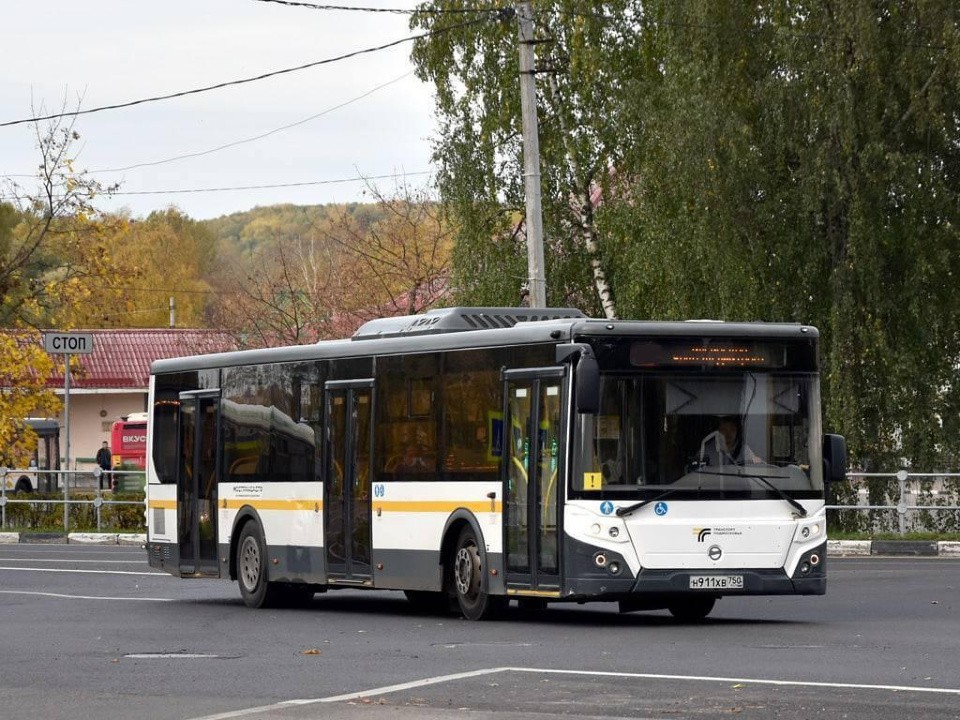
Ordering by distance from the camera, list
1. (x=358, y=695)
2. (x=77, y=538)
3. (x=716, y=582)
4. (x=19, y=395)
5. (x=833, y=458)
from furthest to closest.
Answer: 1. (x=19, y=395)
2. (x=77, y=538)
3. (x=833, y=458)
4. (x=716, y=582)
5. (x=358, y=695)

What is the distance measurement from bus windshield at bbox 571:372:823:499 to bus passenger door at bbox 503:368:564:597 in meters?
0.38

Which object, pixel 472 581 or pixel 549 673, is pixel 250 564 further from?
pixel 549 673

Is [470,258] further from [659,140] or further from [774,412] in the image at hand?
[774,412]

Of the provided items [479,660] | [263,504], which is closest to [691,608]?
[479,660]

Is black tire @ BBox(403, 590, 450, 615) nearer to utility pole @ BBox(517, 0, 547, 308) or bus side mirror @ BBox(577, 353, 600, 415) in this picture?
bus side mirror @ BBox(577, 353, 600, 415)

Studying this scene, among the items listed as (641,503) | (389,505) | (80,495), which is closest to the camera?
(641,503)

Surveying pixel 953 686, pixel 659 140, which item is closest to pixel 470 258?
pixel 659 140

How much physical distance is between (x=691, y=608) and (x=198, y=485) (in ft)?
23.1

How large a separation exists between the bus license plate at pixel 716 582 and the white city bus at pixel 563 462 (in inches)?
0.7

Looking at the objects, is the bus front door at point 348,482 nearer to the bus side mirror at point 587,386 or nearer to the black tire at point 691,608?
the black tire at point 691,608

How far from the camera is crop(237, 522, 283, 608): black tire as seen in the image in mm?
21906

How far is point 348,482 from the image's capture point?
20578mm

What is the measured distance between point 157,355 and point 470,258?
123 ft

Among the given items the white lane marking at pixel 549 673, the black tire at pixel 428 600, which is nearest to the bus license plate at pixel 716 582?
the black tire at pixel 428 600
